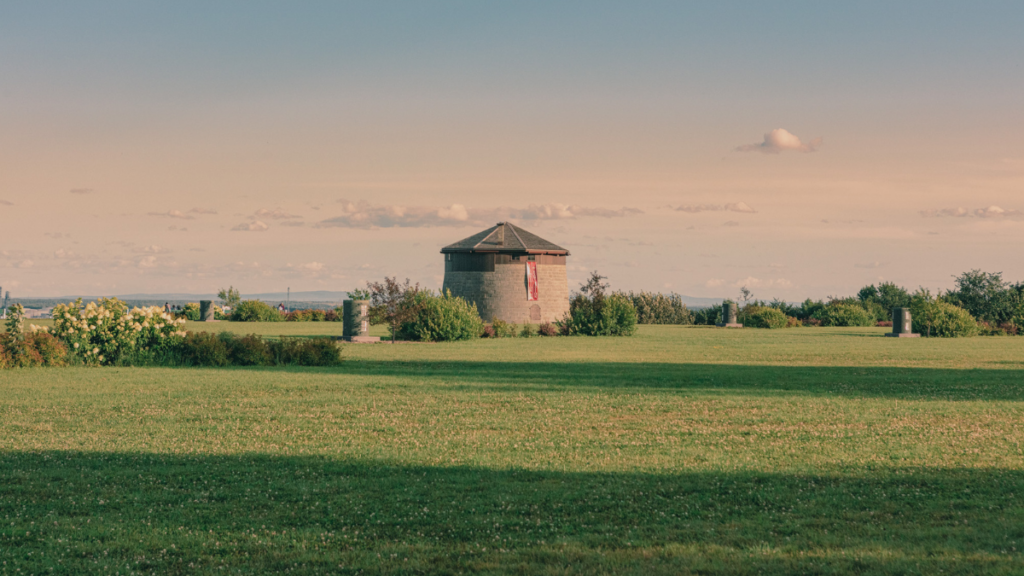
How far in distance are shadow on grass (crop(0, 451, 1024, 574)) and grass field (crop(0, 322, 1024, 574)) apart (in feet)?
0.11

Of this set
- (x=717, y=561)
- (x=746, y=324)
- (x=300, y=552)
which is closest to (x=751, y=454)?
(x=717, y=561)

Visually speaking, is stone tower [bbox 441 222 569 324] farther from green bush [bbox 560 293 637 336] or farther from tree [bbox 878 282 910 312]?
tree [bbox 878 282 910 312]

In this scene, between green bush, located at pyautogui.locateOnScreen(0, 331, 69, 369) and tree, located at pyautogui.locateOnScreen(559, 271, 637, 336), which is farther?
tree, located at pyautogui.locateOnScreen(559, 271, 637, 336)

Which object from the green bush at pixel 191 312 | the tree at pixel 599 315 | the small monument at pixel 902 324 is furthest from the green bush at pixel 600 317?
the green bush at pixel 191 312

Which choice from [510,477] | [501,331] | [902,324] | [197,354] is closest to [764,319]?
[902,324]

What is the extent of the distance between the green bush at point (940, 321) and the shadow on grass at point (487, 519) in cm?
3736

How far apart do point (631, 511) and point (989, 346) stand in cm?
3136

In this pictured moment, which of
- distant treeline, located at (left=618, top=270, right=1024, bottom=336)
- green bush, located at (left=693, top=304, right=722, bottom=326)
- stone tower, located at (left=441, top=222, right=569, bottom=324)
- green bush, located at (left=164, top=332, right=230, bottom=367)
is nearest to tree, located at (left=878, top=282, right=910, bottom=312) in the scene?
distant treeline, located at (left=618, top=270, right=1024, bottom=336)

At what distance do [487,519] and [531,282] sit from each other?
1864 inches

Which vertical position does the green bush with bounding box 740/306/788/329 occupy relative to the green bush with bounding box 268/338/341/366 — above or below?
above

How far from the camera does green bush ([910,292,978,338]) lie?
42812mm

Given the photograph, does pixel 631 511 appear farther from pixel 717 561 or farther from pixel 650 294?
pixel 650 294

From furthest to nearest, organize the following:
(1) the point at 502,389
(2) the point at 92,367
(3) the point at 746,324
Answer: (3) the point at 746,324, (2) the point at 92,367, (1) the point at 502,389

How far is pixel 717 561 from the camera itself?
6.23 metres
